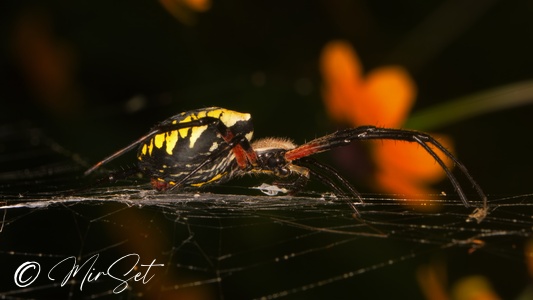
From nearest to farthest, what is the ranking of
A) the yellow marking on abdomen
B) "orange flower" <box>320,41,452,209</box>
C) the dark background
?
the yellow marking on abdomen < "orange flower" <box>320,41,452,209</box> < the dark background

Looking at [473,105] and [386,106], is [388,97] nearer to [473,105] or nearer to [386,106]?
[386,106]

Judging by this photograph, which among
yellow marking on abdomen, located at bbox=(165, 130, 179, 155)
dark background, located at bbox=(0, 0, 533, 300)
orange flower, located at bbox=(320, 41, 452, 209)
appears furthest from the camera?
dark background, located at bbox=(0, 0, 533, 300)

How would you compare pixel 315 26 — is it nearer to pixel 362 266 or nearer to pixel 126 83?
pixel 126 83

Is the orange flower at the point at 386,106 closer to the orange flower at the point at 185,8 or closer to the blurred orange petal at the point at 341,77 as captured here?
the blurred orange petal at the point at 341,77

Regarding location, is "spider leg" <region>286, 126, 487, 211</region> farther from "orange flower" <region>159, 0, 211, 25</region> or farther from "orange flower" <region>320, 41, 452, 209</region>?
"orange flower" <region>159, 0, 211, 25</region>

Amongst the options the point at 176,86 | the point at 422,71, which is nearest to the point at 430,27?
the point at 422,71

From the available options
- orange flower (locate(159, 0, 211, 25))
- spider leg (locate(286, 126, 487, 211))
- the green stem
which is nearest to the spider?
spider leg (locate(286, 126, 487, 211))

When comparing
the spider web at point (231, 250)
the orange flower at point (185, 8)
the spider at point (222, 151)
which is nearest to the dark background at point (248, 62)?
the orange flower at point (185, 8)
